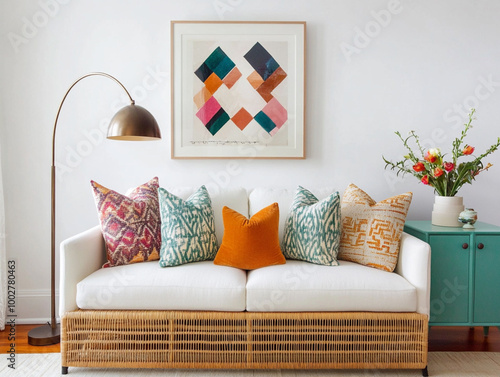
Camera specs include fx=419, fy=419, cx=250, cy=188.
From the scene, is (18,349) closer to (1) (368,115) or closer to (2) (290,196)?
(2) (290,196)

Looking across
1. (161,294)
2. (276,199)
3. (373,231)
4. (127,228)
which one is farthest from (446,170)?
(127,228)

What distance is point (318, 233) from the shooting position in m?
2.38

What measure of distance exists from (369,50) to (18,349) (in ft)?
9.77

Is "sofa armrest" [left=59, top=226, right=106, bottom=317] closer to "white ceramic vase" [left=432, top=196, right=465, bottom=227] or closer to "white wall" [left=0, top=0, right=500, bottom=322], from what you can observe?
"white wall" [left=0, top=0, right=500, bottom=322]

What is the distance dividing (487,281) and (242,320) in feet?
4.75

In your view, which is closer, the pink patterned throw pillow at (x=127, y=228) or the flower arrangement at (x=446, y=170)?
the pink patterned throw pillow at (x=127, y=228)

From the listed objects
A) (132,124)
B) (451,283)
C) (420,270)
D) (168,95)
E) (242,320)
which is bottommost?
(242,320)

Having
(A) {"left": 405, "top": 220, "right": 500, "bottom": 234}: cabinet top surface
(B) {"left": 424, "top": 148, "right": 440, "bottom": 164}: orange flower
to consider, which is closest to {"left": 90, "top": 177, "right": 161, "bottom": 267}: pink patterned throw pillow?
(A) {"left": 405, "top": 220, "right": 500, "bottom": 234}: cabinet top surface

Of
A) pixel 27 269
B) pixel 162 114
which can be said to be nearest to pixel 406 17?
pixel 162 114

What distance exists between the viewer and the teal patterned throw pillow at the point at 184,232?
7.64 feet

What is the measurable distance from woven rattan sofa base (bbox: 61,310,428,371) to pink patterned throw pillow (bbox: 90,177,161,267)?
0.38 m

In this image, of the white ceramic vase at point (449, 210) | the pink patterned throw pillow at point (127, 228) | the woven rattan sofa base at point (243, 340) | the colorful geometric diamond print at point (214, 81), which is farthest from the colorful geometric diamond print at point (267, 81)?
the woven rattan sofa base at point (243, 340)

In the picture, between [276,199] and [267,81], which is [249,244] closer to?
[276,199]

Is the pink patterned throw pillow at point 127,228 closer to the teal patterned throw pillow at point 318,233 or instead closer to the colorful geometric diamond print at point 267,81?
the teal patterned throw pillow at point 318,233
